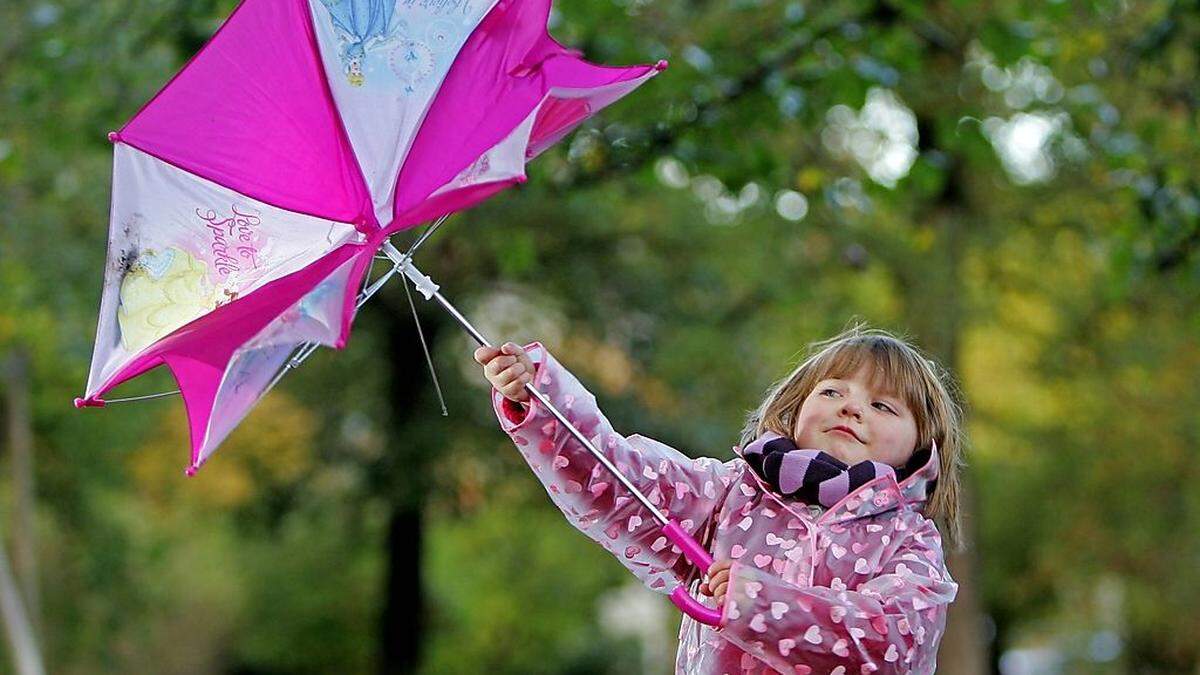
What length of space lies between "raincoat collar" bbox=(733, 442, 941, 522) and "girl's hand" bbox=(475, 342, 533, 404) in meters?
0.40

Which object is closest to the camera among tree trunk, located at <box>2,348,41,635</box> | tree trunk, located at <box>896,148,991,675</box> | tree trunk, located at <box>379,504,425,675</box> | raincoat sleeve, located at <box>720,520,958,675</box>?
raincoat sleeve, located at <box>720,520,958,675</box>

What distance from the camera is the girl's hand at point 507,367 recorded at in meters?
2.76

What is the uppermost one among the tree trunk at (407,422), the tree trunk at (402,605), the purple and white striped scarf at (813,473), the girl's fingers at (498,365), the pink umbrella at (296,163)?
the pink umbrella at (296,163)

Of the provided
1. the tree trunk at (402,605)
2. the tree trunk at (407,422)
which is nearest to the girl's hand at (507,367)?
the tree trunk at (407,422)

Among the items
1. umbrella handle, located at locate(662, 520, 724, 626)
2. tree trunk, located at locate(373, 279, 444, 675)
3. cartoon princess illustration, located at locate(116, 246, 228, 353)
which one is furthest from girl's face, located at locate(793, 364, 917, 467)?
tree trunk, located at locate(373, 279, 444, 675)

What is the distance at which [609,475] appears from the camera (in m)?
2.85

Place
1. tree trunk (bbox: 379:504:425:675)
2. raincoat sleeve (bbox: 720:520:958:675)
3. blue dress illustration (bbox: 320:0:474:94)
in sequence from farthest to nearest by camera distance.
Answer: tree trunk (bbox: 379:504:425:675) < blue dress illustration (bbox: 320:0:474:94) < raincoat sleeve (bbox: 720:520:958:675)

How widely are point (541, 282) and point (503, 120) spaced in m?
13.3

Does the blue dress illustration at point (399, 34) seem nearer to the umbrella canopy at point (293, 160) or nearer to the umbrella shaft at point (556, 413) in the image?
the umbrella canopy at point (293, 160)

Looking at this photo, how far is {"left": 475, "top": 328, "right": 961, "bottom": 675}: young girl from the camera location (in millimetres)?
2520

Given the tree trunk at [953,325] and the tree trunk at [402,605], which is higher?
the tree trunk at [953,325]

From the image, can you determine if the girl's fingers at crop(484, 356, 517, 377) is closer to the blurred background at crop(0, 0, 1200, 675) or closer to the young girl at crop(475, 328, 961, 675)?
the young girl at crop(475, 328, 961, 675)

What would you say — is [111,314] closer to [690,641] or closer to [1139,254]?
[690,641]

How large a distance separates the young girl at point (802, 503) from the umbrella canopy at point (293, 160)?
0.32 meters
